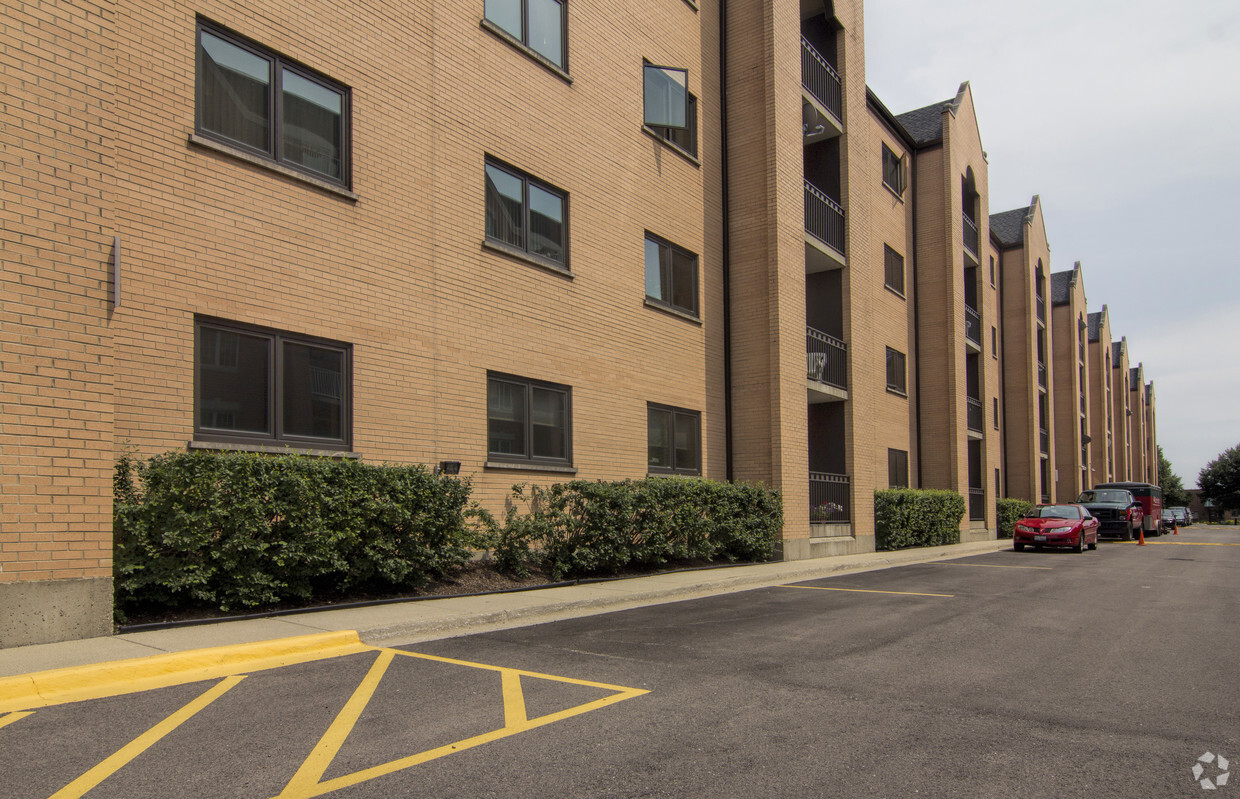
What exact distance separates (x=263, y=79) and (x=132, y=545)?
5.62m

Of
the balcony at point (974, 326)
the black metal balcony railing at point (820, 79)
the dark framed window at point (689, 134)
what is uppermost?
the black metal balcony railing at point (820, 79)

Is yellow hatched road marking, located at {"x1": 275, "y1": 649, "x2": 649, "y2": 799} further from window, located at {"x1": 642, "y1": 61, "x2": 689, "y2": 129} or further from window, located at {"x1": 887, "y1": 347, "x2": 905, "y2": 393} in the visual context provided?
window, located at {"x1": 887, "y1": 347, "x2": 905, "y2": 393}

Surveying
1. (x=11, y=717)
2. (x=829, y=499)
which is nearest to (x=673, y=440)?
(x=829, y=499)

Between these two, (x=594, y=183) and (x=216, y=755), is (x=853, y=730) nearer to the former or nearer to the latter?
(x=216, y=755)

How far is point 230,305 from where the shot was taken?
30.9ft

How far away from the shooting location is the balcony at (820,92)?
69.5 feet

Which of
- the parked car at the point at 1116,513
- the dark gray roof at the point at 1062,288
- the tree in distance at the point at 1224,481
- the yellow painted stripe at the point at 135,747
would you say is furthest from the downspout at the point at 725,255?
the tree in distance at the point at 1224,481

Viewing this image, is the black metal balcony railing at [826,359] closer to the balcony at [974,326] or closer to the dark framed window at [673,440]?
the dark framed window at [673,440]

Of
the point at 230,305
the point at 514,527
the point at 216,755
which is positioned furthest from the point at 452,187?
the point at 216,755

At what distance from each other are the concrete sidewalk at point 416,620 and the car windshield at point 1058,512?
14.7 meters

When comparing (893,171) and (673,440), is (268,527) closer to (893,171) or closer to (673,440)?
(673,440)

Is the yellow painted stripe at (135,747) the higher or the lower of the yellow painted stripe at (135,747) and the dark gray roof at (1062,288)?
the lower

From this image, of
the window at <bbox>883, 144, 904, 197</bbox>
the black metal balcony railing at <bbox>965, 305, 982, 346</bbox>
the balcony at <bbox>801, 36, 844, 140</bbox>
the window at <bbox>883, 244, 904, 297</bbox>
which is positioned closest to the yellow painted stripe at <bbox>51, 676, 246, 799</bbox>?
the balcony at <bbox>801, 36, 844, 140</bbox>

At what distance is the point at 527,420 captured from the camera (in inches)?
526
